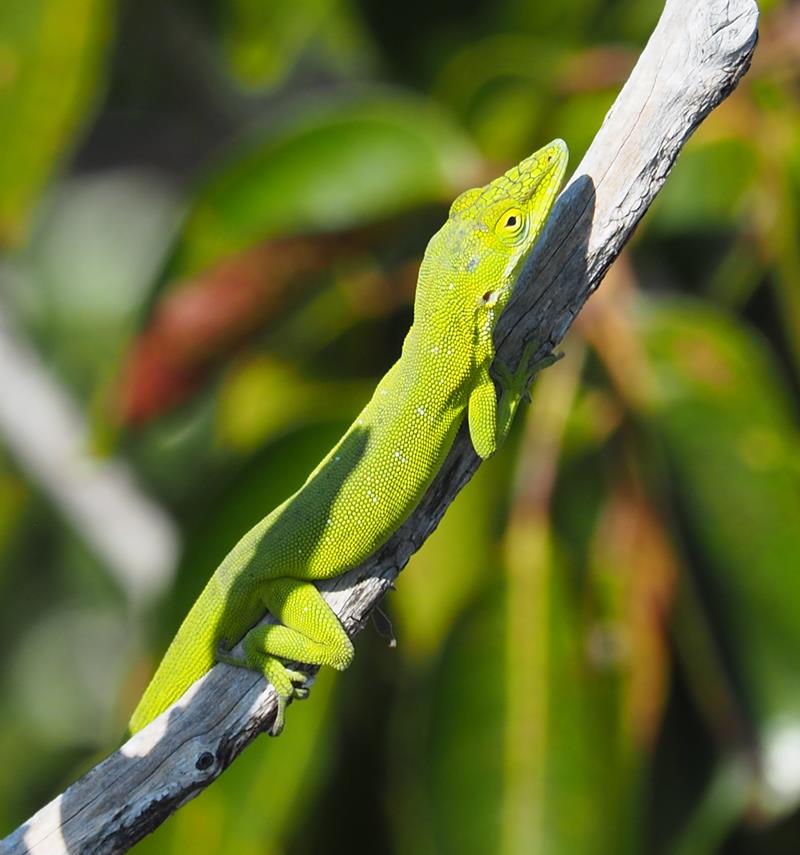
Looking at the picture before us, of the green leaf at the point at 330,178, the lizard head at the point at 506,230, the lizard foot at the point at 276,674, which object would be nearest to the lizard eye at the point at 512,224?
the lizard head at the point at 506,230

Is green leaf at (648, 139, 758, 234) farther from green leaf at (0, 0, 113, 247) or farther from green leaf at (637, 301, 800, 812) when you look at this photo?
green leaf at (0, 0, 113, 247)

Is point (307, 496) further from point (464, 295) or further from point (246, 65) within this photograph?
point (246, 65)

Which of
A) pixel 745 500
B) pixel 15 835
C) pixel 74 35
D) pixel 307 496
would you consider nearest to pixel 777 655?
pixel 745 500

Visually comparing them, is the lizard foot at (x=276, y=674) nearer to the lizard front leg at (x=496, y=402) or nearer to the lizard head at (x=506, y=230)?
the lizard front leg at (x=496, y=402)

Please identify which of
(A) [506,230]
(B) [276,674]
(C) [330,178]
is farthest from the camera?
(C) [330,178]

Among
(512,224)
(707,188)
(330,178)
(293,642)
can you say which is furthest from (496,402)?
(707,188)

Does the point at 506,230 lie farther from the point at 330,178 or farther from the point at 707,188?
the point at 707,188
